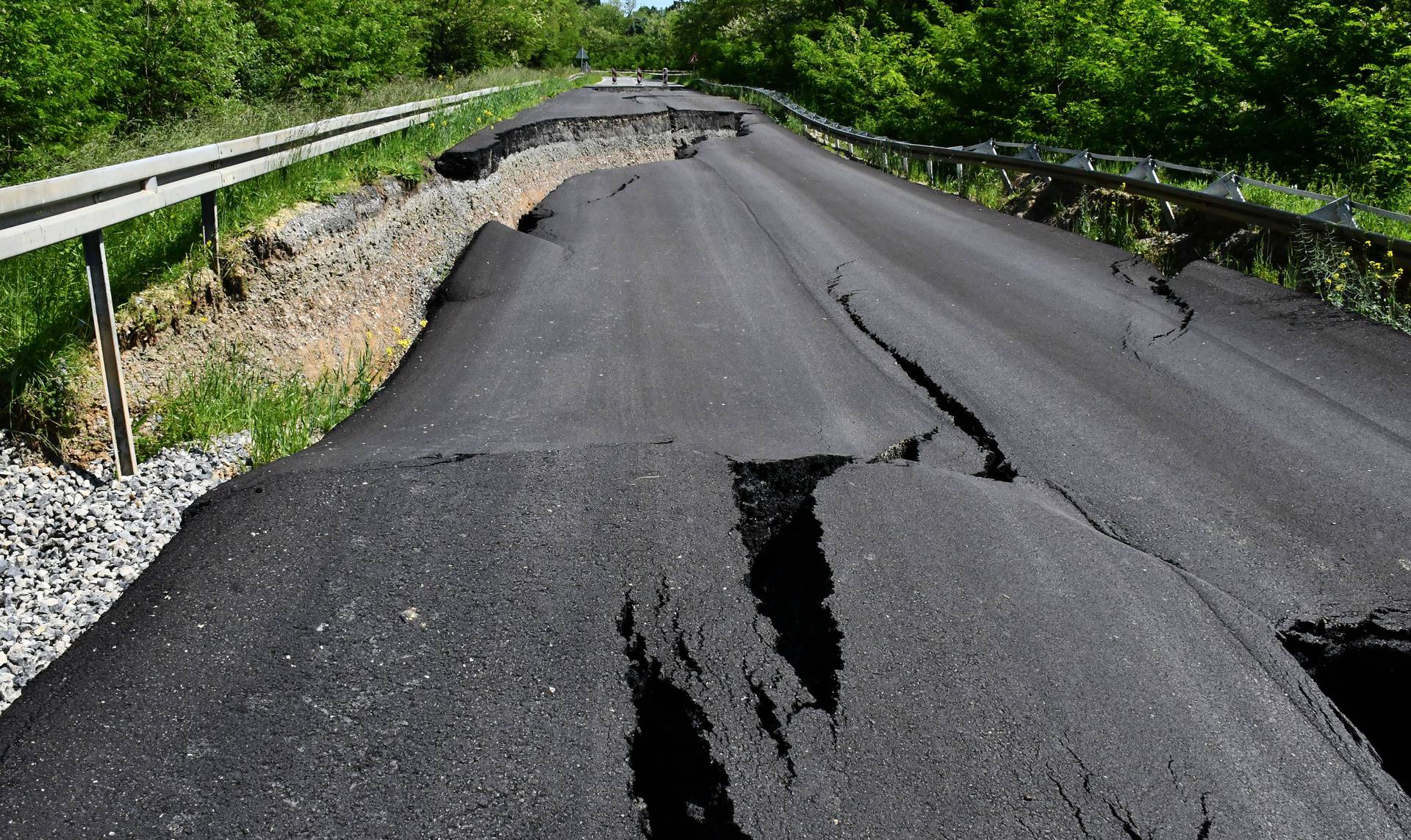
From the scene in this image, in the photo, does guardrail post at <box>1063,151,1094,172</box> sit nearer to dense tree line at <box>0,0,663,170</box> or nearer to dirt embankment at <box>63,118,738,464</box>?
dirt embankment at <box>63,118,738,464</box>

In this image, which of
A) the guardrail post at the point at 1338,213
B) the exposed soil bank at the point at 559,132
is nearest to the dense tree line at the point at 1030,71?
the guardrail post at the point at 1338,213

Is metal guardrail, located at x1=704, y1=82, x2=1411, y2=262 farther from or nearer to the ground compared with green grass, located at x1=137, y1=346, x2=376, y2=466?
farther from the ground

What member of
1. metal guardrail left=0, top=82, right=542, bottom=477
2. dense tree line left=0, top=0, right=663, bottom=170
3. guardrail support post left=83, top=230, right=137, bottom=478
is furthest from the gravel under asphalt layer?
dense tree line left=0, top=0, right=663, bottom=170

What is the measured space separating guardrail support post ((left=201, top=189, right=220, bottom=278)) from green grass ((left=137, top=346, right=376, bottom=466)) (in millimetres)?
690

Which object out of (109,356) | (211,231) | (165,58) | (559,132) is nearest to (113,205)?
(109,356)

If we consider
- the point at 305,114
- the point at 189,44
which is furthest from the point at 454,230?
the point at 189,44

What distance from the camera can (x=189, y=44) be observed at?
11539 millimetres

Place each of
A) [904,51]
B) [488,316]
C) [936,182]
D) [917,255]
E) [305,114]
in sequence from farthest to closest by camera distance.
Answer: [904,51] → [936,182] → [305,114] → [917,255] → [488,316]

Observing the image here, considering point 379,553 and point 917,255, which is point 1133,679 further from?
point 917,255

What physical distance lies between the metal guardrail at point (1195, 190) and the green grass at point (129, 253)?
8201mm

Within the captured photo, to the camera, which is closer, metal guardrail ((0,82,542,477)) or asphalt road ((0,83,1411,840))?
asphalt road ((0,83,1411,840))

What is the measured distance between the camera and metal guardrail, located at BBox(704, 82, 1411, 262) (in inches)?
318

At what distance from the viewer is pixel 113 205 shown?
4.79 metres

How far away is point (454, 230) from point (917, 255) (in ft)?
17.2
